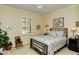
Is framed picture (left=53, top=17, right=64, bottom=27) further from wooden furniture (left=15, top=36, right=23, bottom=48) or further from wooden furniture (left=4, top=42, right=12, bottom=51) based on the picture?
wooden furniture (left=4, top=42, right=12, bottom=51)

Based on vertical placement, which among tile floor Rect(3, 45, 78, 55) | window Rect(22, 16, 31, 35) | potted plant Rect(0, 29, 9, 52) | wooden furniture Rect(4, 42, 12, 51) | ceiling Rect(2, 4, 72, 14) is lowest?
tile floor Rect(3, 45, 78, 55)

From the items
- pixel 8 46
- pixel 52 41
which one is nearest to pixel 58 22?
pixel 52 41

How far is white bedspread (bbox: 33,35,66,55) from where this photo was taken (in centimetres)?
171

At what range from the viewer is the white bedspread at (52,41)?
1706 mm

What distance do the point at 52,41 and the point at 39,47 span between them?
33cm

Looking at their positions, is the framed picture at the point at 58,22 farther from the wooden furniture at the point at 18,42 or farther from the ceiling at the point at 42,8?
the wooden furniture at the point at 18,42

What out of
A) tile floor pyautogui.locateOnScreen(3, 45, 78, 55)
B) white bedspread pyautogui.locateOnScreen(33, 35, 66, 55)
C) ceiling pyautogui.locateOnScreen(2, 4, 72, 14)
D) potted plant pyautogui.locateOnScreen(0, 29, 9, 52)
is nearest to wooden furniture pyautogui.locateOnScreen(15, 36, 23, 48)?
tile floor pyautogui.locateOnScreen(3, 45, 78, 55)

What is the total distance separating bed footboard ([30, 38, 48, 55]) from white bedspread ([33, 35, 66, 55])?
0.07 metres

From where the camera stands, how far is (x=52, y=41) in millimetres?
1754

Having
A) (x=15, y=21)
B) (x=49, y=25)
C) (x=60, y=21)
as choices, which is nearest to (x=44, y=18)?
(x=49, y=25)

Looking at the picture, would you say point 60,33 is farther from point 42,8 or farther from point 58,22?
point 42,8
